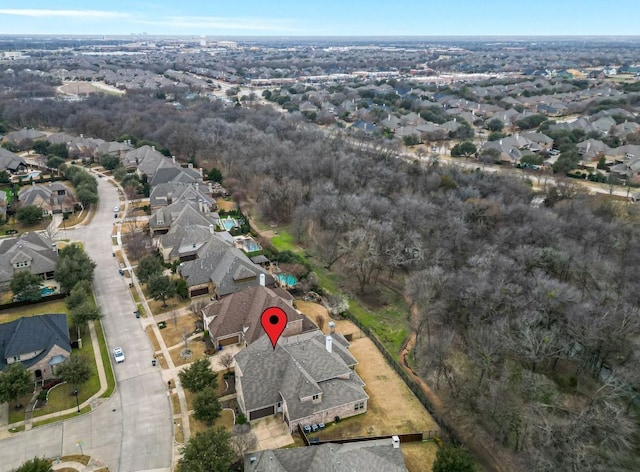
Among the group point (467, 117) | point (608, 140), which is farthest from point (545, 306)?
point (467, 117)

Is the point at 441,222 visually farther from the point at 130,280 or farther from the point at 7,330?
the point at 7,330

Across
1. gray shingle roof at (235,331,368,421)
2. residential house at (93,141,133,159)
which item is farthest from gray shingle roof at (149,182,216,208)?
gray shingle roof at (235,331,368,421)

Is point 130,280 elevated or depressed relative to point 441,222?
depressed

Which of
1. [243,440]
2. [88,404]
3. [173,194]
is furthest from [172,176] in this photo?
[243,440]

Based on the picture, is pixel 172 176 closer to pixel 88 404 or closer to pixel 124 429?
pixel 88 404

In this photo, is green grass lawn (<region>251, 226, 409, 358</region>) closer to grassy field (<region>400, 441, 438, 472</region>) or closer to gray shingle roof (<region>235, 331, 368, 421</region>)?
gray shingle roof (<region>235, 331, 368, 421</region>)

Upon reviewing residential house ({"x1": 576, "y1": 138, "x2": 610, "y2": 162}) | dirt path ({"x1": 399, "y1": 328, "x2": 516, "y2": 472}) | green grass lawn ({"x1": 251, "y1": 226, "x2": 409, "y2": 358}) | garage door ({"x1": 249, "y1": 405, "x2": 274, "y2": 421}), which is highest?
residential house ({"x1": 576, "y1": 138, "x2": 610, "y2": 162})

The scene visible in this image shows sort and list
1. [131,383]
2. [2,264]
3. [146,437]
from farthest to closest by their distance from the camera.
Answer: [2,264] → [131,383] → [146,437]
